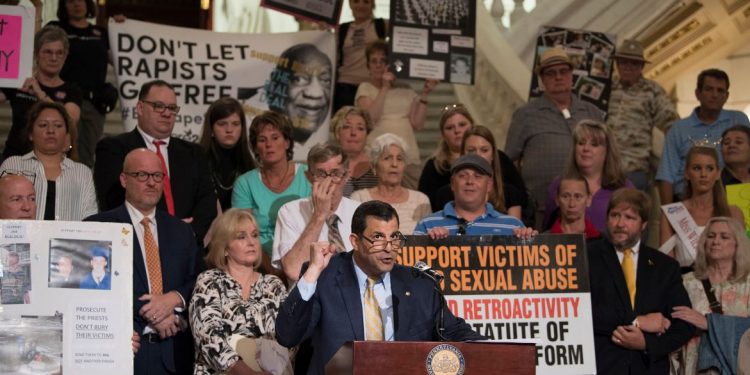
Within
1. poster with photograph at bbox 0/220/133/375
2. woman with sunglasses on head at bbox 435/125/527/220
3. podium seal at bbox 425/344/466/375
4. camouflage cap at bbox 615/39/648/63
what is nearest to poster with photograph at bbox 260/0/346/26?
camouflage cap at bbox 615/39/648/63

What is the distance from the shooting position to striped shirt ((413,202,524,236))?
8.27 metres

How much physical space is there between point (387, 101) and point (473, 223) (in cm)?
296

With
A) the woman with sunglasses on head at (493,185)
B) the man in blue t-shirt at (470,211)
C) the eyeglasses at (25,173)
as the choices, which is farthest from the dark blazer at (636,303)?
the eyeglasses at (25,173)

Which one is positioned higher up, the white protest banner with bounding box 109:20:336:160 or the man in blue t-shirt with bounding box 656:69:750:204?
the white protest banner with bounding box 109:20:336:160

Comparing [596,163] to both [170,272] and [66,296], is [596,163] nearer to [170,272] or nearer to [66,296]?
[170,272]

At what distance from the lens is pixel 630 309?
825 centimetres

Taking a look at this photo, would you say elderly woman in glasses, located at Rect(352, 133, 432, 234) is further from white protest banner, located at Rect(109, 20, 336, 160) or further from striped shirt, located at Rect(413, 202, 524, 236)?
white protest banner, located at Rect(109, 20, 336, 160)

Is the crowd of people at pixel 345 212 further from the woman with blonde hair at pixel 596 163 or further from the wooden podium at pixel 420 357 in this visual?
the wooden podium at pixel 420 357

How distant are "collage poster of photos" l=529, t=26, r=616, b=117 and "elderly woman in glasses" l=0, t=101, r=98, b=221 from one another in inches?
176

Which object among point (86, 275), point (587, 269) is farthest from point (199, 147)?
point (587, 269)

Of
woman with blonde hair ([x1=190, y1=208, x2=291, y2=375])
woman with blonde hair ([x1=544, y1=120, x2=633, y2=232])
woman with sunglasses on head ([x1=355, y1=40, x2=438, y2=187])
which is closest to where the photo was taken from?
woman with blonde hair ([x1=190, y1=208, x2=291, y2=375])

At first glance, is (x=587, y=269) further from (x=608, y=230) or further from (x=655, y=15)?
(x=655, y=15)

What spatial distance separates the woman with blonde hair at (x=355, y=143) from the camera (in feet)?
31.1

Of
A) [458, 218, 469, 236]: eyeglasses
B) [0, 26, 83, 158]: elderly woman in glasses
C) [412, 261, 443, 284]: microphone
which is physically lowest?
[412, 261, 443, 284]: microphone
